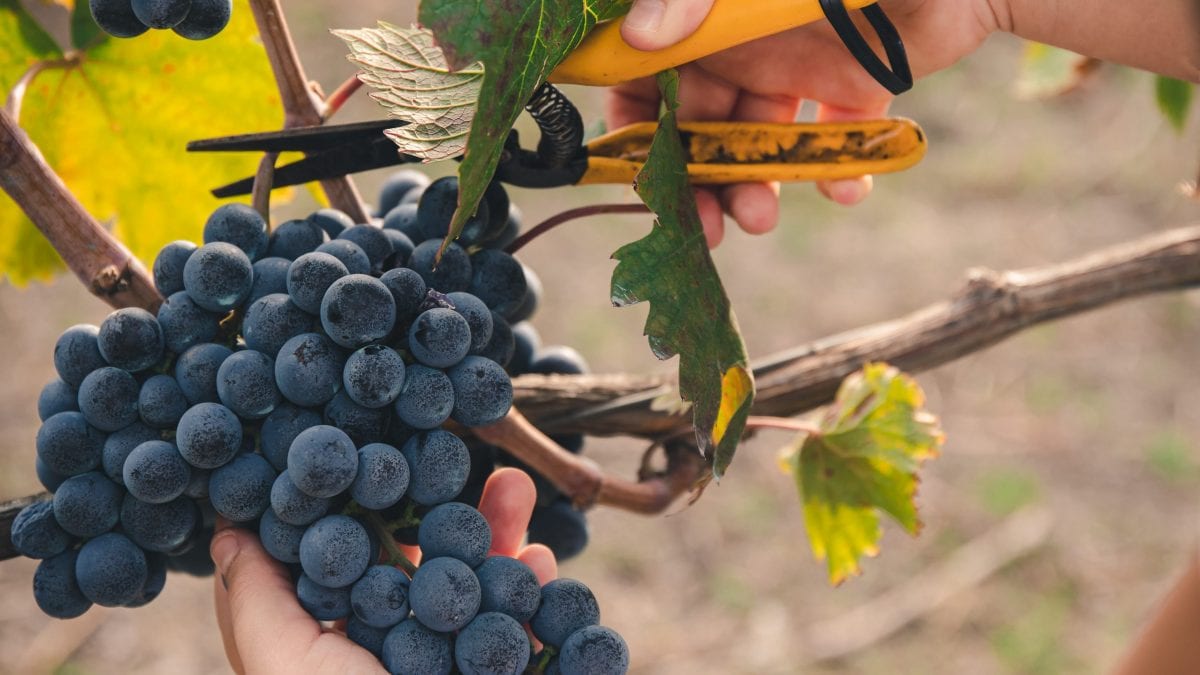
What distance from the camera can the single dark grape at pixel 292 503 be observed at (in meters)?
0.56

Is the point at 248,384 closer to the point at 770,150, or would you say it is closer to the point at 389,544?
the point at 389,544

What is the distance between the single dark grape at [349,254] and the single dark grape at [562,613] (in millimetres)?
215

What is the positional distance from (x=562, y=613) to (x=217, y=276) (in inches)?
10.7

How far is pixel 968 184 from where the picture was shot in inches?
119

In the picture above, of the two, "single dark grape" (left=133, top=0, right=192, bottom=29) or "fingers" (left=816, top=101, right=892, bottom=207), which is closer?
"single dark grape" (left=133, top=0, right=192, bottom=29)

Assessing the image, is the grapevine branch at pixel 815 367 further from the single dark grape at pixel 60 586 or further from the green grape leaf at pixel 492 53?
the green grape leaf at pixel 492 53

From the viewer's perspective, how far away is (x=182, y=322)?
0.60 m

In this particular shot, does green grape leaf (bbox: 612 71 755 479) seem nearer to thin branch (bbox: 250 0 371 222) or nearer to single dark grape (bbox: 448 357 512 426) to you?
single dark grape (bbox: 448 357 512 426)

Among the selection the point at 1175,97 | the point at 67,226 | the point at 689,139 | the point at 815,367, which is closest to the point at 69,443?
the point at 67,226

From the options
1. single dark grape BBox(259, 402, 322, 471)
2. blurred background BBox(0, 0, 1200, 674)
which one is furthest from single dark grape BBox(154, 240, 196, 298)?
blurred background BBox(0, 0, 1200, 674)

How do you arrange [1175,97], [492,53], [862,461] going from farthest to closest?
[1175,97]
[862,461]
[492,53]

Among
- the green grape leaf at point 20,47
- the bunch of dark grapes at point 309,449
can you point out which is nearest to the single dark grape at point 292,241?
the bunch of dark grapes at point 309,449

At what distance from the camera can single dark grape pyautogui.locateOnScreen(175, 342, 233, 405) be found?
59cm

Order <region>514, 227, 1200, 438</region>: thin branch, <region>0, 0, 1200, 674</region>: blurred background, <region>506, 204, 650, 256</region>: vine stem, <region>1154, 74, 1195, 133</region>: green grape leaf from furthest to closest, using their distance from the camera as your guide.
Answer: <region>0, 0, 1200, 674</region>: blurred background < <region>1154, 74, 1195, 133</region>: green grape leaf < <region>514, 227, 1200, 438</region>: thin branch < <region>506, 204, 650, 256</region>: vine stem
